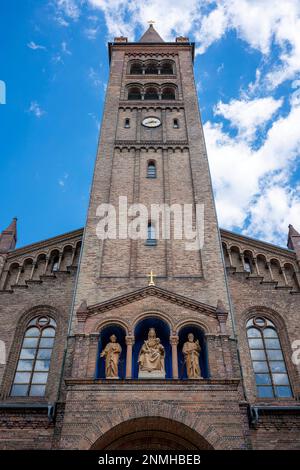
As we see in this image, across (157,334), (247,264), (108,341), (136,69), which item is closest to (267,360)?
(157,334)

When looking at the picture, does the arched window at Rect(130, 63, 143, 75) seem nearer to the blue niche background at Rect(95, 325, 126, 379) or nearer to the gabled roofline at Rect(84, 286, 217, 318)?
the gabled roofline at Rect(84, 286, 217, 318)

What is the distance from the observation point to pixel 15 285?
834 inches

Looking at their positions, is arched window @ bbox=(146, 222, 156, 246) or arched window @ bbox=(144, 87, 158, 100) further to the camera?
arched window @ bbox=(144, 87, 158, 100)

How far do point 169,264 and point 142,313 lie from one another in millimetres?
3440

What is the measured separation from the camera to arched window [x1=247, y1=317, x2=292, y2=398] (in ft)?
59.8

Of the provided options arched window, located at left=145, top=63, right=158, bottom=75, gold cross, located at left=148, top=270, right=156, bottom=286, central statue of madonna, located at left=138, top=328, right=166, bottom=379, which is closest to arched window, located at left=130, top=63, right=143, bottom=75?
arched window, located at left=145, top=63, right=158, bottom=75

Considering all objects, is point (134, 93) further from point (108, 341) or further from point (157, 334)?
point (108, 341)

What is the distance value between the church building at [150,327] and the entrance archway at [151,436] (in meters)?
0.04

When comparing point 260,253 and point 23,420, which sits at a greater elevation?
point 260,253

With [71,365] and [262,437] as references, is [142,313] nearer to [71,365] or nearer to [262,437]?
[71,365]

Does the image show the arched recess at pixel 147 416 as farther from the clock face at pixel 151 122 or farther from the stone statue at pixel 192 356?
the clock face at pixel 151 122

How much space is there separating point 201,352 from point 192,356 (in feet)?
2.07

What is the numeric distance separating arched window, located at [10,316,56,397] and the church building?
4 centimetres

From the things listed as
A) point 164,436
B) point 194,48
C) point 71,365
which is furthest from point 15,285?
point 194,48
